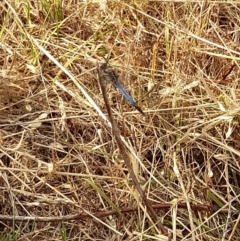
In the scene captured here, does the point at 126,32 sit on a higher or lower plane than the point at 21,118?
higher

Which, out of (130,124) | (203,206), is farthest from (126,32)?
(203,206)

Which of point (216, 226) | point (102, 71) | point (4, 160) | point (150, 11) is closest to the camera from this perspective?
point (102, 71)

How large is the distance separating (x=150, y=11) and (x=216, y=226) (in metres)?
0.63

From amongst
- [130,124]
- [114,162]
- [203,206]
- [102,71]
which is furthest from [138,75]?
[102,71]

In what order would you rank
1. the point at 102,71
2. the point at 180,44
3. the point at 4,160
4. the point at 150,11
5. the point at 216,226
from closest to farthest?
the point at 102,71 → the point at 216,226 → the point at 4,160 → the point at 180,44 → the point at 150,11

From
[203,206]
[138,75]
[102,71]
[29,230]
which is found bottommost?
[29,230]

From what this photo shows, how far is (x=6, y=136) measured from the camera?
1.40m

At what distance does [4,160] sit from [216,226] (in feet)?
1.58

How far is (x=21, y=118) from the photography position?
145 cm

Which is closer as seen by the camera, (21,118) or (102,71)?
(102,71)

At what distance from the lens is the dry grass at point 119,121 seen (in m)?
1.29

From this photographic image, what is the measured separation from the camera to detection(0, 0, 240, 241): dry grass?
129cm

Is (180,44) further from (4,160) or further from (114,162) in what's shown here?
(4,160)

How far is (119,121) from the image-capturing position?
4.61 feet
